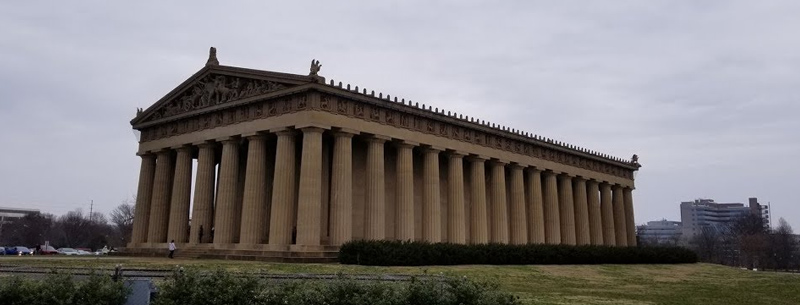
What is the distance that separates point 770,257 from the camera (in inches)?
4469

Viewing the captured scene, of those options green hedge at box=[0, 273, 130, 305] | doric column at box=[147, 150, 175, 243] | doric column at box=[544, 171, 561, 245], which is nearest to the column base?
doric column at box=[147, 150, 175, 243]

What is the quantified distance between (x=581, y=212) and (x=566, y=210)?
3324 mm

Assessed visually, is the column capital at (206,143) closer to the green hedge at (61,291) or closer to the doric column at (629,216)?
the green hedge at (61,291)

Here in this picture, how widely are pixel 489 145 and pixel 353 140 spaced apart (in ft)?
43.6

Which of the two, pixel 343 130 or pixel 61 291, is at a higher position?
pixel 343 130

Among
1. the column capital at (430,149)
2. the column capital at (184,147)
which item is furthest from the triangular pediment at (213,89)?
the column capital at (430,149)

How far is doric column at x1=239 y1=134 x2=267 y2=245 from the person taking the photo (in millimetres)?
42062

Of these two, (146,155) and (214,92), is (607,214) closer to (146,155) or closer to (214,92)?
(214,92)

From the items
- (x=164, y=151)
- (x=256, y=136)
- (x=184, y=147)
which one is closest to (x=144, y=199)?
(x=164, y=151)

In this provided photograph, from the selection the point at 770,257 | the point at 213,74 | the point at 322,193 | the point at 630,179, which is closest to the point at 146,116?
the point at 213,74

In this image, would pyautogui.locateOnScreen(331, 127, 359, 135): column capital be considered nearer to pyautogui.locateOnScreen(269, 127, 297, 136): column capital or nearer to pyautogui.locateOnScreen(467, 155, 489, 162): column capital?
pyautogui.locateOnScreen(269, 127, 297, 136): column capital

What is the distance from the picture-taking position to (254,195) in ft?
139

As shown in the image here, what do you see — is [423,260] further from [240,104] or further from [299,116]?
[240,104]

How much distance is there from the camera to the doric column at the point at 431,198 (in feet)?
155
